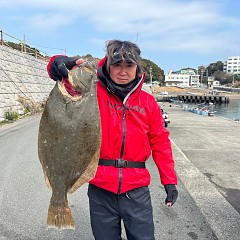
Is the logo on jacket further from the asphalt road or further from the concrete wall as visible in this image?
the concrete wall

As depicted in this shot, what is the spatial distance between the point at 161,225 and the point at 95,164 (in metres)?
1.82

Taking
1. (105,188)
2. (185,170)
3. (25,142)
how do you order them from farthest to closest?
(25,142)
(185,170)
(105,188)

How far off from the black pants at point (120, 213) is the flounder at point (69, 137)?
272mm

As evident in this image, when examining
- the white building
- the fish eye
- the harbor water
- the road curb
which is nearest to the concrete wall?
the road curb

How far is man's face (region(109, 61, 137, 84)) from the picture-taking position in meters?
2.38

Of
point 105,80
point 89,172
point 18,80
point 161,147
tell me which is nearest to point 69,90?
point 105,80

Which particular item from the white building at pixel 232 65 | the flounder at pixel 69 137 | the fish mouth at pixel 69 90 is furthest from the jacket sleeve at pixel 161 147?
the white building at pixel 232 65

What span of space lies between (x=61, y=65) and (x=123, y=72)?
49 cm

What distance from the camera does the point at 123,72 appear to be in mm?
2402

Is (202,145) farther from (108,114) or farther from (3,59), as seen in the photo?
(3,59)

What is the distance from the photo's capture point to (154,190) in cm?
480

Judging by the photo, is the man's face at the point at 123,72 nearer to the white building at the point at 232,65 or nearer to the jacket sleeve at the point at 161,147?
the jacket sleeve at the point at 161,147

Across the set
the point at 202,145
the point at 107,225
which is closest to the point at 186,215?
the point at 107,225

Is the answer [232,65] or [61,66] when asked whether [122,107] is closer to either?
[61,66]
